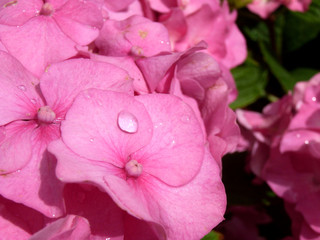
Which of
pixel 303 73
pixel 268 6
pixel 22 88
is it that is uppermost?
pixel 22 88

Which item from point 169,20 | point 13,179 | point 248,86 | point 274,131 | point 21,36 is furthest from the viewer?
point 248,86

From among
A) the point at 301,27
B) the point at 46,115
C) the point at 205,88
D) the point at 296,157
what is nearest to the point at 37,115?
the point at 46,115

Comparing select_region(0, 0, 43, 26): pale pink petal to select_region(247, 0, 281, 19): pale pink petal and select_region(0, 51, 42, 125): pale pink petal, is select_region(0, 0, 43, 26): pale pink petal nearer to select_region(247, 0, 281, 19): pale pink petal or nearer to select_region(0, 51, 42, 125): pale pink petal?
select_region(0, 51, 42, 125): pale pink petal

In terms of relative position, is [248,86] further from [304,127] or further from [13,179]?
[13,179]

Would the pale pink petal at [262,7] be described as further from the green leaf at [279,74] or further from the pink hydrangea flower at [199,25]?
the pink hydrangea flower at [199,25]

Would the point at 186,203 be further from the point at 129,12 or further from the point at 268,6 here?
the point at 268,6

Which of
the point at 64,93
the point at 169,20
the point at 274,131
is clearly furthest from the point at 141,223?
the point at 274,131

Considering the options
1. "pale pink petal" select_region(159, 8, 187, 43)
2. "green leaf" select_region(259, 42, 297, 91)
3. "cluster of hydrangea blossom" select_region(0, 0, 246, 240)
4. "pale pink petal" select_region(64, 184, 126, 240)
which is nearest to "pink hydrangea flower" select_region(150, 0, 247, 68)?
"pale pink petal" select_region(159, 8, 187, 43)
